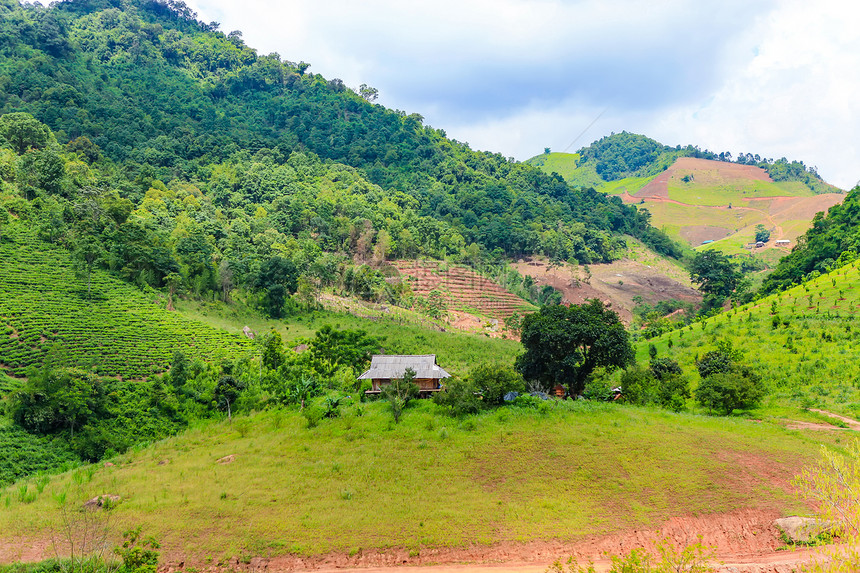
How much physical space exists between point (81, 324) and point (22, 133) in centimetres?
4832

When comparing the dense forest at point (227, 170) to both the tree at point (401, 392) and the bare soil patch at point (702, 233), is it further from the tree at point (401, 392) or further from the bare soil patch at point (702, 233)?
the bare soil patch at point (702, 233)

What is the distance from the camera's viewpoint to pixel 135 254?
51.2m

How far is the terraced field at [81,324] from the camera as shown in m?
36.1

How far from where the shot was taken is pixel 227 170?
326 ft

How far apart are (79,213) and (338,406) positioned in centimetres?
3853

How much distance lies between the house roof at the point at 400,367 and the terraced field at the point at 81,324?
1240 cm

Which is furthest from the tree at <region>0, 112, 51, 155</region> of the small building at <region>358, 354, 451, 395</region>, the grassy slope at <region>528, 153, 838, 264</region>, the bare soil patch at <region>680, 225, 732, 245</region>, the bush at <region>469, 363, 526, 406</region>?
the bare soil patch at <region>680, 225, 732, 245</region>

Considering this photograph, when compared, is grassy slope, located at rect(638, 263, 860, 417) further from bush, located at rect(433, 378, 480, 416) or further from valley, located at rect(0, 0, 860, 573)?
bush, located at rect(433, 378, 480, 416)

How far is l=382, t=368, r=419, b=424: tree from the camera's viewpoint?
30859 millimetres

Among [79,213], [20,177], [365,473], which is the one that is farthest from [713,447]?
[20,177]

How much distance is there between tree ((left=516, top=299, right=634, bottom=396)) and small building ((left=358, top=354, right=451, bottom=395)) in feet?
19.3

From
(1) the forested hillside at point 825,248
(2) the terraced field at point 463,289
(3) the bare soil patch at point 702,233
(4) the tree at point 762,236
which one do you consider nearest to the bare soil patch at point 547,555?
(1) the forested hillside at point 825,248

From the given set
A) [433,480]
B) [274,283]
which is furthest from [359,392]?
[274,283]

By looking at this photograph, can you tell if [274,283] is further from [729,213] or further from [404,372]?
[729,213]
